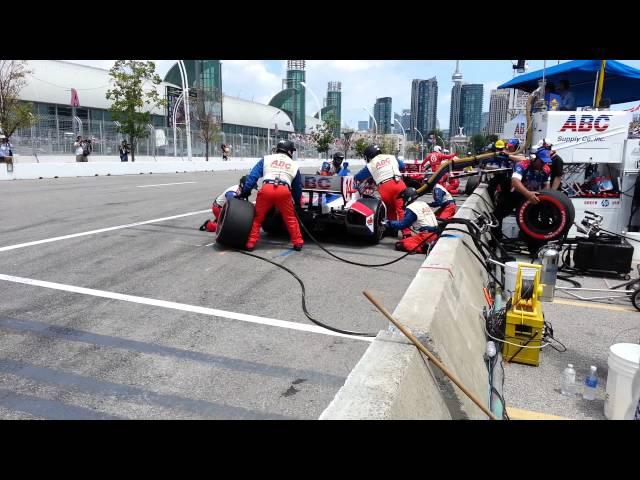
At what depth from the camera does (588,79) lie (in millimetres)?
14477

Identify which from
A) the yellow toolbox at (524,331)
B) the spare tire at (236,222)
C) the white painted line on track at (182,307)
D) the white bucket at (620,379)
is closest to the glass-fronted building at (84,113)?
the spare tire at (236,222)

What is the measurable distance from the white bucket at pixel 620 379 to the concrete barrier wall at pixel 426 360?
2.64ft

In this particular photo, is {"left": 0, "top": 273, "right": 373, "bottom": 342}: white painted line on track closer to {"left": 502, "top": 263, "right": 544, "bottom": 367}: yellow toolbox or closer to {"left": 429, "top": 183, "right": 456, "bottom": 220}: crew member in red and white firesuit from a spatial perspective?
{"left": 502, "top": 263, "right": 544, "bottom": 367}: yellow toolbox

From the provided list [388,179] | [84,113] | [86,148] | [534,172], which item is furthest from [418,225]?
[84,113]

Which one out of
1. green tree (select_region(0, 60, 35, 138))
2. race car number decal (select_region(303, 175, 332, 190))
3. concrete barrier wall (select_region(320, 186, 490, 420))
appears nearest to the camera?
concrete barrier wall (select_region(320, 186, 490, 420))

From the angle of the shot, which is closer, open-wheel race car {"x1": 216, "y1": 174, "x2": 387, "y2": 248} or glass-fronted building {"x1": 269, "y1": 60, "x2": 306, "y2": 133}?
open-wheel race car {"x1": 216, "y1": 174, "x2": 387, "y2": 248}

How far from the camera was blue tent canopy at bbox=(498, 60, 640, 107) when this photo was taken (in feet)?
41.3

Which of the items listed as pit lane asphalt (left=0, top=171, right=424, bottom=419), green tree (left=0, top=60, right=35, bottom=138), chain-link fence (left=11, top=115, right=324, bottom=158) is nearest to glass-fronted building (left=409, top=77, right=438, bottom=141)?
chain-link fence (left=11, top=115, right=324, bottom=158)

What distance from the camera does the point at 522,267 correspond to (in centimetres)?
482

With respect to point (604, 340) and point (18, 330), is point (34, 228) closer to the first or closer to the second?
point (18, 330)

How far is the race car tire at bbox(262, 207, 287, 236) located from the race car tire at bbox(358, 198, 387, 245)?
1.56 meters

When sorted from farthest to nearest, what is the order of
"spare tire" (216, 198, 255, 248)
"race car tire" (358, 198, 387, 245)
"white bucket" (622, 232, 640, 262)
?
"race car tire" (358, 198, 387, 245) → "white bucket" (622, 232, 640, 262) → "spare tire" (216, 198, 255, 248)
